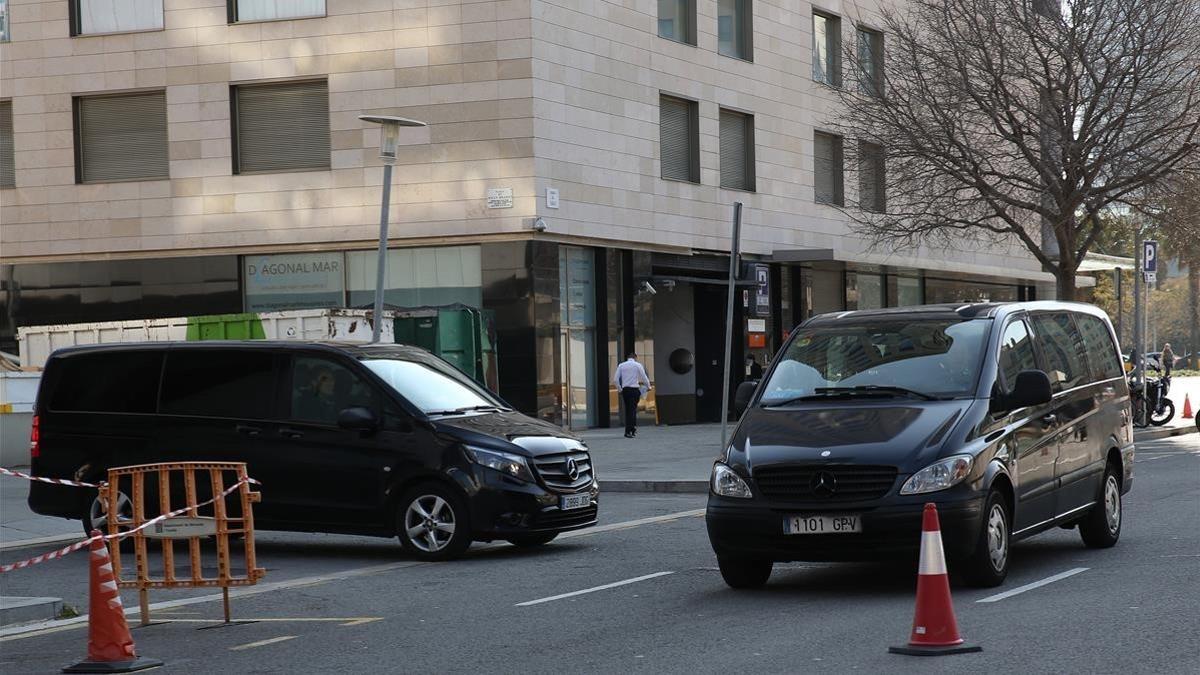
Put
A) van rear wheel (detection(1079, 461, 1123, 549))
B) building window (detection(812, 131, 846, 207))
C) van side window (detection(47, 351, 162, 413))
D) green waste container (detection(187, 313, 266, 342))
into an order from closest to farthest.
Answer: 1. van rear wheel (detection(1079, 461, 1123, 549))
2. van side window (detection(47, 351, 162, 413))
3. green waste container (detection(187, 313, 266, 342))
4. building window (detection(812, 131, 846, 207))

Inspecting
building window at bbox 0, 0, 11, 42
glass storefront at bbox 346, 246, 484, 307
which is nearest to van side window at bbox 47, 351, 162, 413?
glass storefront at bbox 346, 246, 484, 307

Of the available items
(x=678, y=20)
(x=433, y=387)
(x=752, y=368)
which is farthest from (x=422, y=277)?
(x=433, y=387)

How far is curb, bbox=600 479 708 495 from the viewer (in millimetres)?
20203

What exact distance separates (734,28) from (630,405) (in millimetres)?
11362

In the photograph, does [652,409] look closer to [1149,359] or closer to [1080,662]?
[1149,359]

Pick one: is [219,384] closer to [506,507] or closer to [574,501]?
[506,507]

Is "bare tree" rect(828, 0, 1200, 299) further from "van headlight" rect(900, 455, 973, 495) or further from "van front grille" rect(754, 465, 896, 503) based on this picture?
"van front grille" rect(754, 465, 896, 503)

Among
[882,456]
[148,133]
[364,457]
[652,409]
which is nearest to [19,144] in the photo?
[148,133]

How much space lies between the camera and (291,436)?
13562mm

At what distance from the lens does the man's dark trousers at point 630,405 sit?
107 feet

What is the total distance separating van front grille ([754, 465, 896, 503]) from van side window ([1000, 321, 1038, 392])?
1.57m

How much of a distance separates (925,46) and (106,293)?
58.7 feet

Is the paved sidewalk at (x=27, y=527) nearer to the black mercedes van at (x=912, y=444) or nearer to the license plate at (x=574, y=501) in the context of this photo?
the license plate at (x=574, y=501)

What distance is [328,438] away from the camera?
13.4 meters
